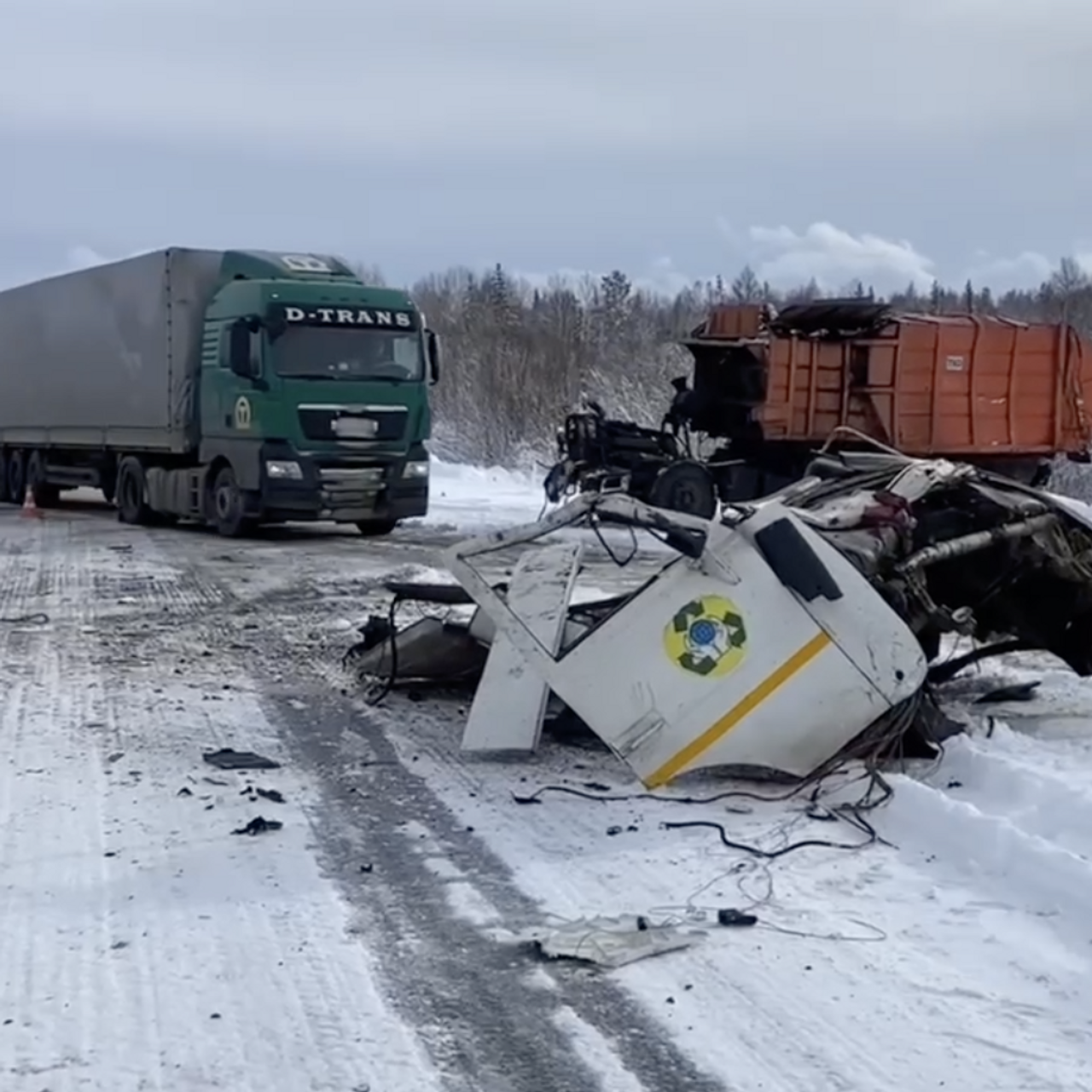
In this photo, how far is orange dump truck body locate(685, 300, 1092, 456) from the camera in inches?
715

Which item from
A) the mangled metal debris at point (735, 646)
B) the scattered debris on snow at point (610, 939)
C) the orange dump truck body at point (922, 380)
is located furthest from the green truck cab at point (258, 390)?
the scattered debris on snow at point (610, 939)

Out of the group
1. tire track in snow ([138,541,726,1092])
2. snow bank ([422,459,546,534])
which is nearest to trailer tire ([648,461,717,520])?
snow bank ([422,459,546,534])

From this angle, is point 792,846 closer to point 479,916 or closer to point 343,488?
point 479,916

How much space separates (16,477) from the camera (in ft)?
83.8

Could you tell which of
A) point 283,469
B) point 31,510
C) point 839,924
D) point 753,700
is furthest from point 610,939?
point 31,510

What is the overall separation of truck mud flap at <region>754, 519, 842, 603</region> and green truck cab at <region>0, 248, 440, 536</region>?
1165 centimetres

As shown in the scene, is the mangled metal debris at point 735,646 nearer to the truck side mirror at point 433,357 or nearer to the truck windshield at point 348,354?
the truck windshield at point 348,354

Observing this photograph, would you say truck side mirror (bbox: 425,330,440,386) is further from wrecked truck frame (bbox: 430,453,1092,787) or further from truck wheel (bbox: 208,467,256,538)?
wrecked truck frame (bbox: 430,453,1092,787)

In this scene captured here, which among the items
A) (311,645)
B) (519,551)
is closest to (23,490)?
(311,645)

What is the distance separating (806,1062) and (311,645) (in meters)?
6.65

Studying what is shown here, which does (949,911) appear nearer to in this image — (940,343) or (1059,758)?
(1059,758)

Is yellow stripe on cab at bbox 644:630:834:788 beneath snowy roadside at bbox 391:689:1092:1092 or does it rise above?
above

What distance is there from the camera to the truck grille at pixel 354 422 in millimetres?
17203

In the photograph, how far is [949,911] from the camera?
15.7ft
